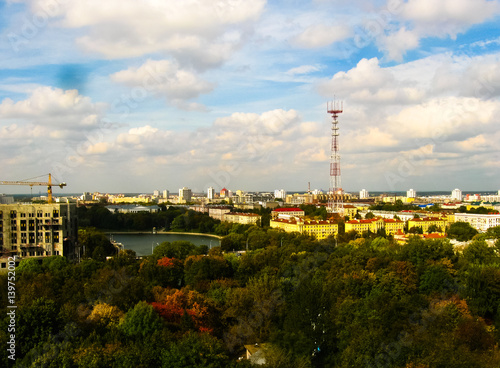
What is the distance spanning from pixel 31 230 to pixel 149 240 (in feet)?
36.3

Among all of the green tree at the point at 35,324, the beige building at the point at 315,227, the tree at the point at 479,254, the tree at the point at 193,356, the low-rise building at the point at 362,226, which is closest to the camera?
the tree at the point at 193,356

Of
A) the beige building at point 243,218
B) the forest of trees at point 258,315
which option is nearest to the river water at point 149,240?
the beige building at point 243,218

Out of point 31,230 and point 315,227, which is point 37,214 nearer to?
point 31,230

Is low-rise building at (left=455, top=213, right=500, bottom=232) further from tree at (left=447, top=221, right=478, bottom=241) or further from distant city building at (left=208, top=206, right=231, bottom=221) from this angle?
distant city building at (left=208, top=206, right=231, bottom=221)

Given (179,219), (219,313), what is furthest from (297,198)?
(219,313)

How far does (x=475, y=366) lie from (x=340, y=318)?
196 cm

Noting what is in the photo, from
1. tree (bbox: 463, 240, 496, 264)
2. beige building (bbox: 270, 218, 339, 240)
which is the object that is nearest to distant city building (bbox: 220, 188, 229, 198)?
A: beige building (bbox: 270, 218, 339, 240)

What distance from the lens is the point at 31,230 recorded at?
11367 millimetres

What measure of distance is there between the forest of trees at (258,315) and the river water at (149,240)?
9502mm

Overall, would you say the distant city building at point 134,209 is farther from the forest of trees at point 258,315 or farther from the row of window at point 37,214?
the forest of trees at point 258,315

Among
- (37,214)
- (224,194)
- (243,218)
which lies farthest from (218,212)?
(224,194)

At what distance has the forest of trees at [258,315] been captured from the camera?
4.46 m

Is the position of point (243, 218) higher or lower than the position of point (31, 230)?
lower

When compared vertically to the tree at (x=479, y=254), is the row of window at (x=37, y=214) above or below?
above
